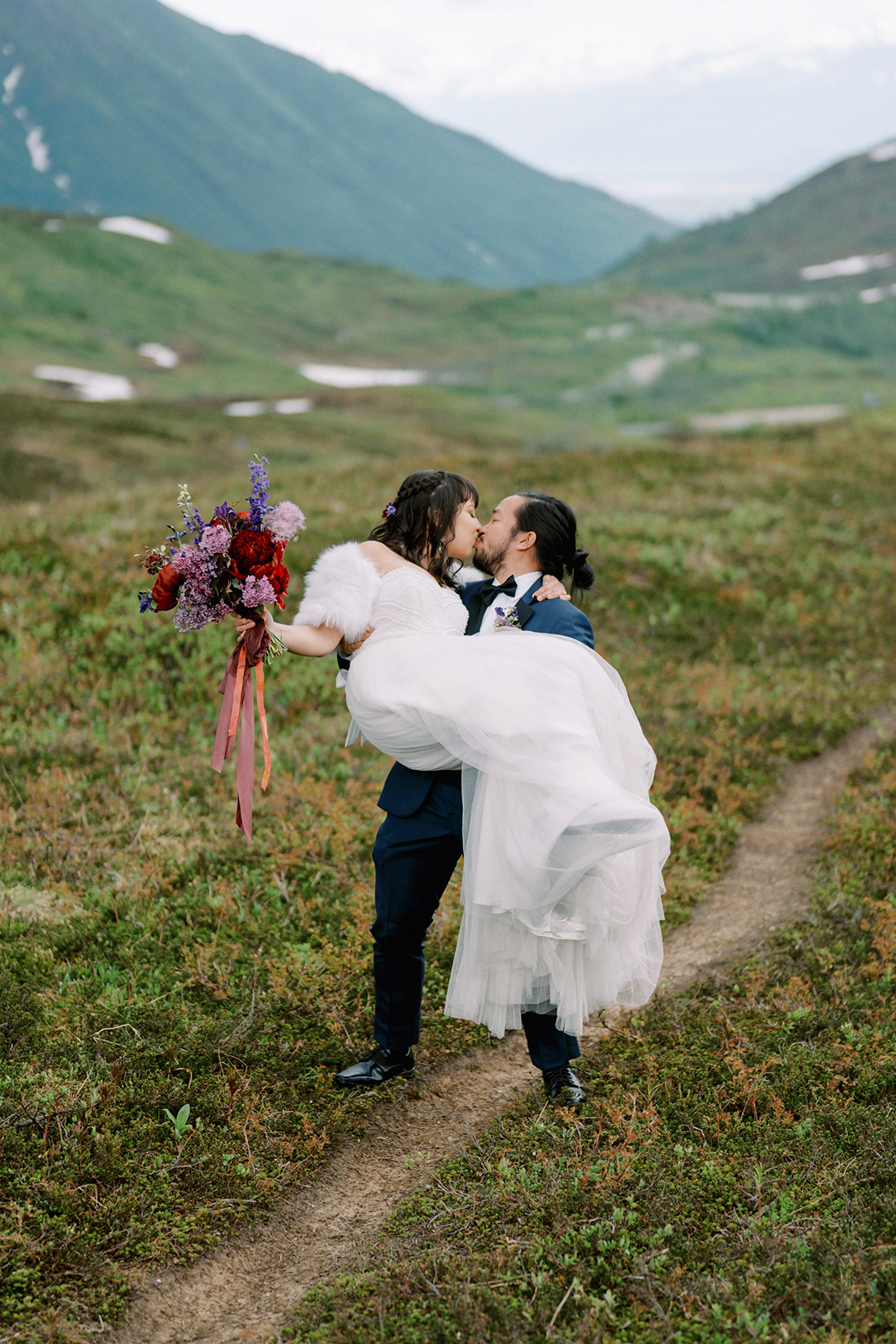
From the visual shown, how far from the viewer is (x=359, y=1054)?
622 centimetres

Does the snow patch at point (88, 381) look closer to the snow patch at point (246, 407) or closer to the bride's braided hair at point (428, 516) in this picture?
the snow patch at point (246, 407)

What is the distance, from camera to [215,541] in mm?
4996

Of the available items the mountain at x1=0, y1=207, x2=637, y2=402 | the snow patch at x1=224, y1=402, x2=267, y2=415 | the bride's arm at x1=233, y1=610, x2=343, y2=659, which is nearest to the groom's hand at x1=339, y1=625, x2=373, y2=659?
the bride's arm at x1=233, y1=610, x2=343, y2=659

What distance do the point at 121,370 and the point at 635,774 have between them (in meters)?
88.5

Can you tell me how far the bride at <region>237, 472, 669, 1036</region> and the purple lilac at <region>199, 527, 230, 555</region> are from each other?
445mm

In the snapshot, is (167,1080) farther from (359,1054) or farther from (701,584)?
(701,584)

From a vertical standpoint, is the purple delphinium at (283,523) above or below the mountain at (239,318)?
below

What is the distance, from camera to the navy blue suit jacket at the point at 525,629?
17.4ft

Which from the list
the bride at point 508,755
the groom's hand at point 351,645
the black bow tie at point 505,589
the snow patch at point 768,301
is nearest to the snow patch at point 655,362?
the snow patch at point 768,301

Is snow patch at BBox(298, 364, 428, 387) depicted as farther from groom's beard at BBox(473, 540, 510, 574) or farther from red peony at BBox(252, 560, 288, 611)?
red peony at BBox(252, 560, 288, 611)

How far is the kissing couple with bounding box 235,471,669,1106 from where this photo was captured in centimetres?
499

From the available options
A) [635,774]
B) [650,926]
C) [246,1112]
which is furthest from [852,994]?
[246,1112]

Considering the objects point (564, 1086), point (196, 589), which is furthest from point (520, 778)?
point (564, 1086)

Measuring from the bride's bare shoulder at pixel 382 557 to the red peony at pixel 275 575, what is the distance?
529mm
